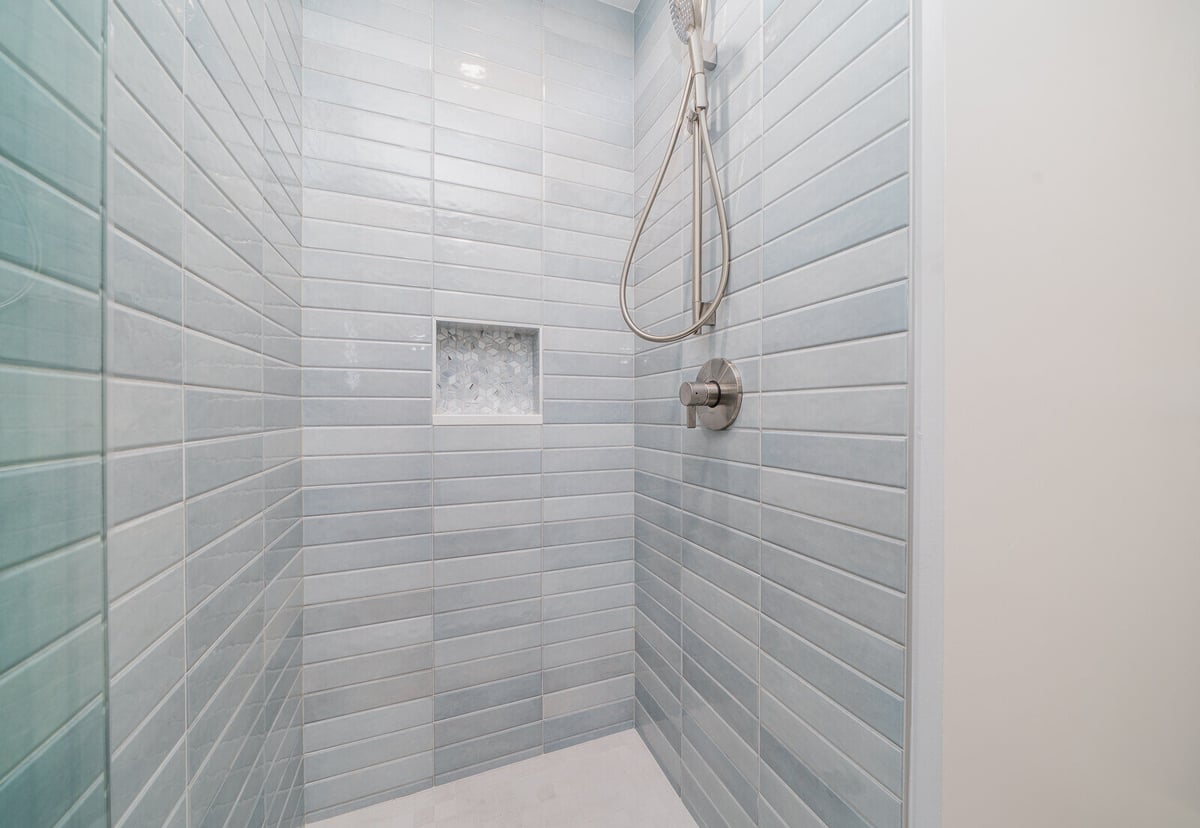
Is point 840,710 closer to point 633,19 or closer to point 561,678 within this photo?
point 561,678

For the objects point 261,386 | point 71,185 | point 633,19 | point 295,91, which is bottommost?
point 261,386

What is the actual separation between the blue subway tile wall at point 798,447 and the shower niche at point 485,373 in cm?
45

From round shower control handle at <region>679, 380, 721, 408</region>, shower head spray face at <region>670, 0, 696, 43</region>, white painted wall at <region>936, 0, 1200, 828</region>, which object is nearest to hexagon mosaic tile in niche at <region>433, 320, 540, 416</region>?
round shower control handle at <region>679, 380, 721, 408</region>

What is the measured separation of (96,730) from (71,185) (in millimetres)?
479

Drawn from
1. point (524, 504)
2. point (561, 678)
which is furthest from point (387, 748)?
point (524, 504)

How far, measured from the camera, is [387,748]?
1.22 m

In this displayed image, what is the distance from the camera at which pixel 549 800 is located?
3.99 ft

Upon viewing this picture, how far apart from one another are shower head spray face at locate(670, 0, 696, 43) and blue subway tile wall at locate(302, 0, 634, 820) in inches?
17.8

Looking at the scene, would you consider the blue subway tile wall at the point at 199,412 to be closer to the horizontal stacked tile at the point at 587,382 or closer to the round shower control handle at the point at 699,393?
the horizontal stacked tile at the point at 587,382

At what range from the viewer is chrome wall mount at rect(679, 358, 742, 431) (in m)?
0.98

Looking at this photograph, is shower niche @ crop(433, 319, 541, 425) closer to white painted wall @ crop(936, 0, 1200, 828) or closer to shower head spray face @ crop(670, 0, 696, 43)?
shower head spray face @ crop(670, 0, 696, 43)

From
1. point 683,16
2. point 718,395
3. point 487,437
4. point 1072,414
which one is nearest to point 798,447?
point 718,395

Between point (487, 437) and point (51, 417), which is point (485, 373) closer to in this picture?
point (487, 437)

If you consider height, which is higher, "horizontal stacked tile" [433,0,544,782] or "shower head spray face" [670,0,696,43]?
"shower head spray face" [670,0,696,43]
